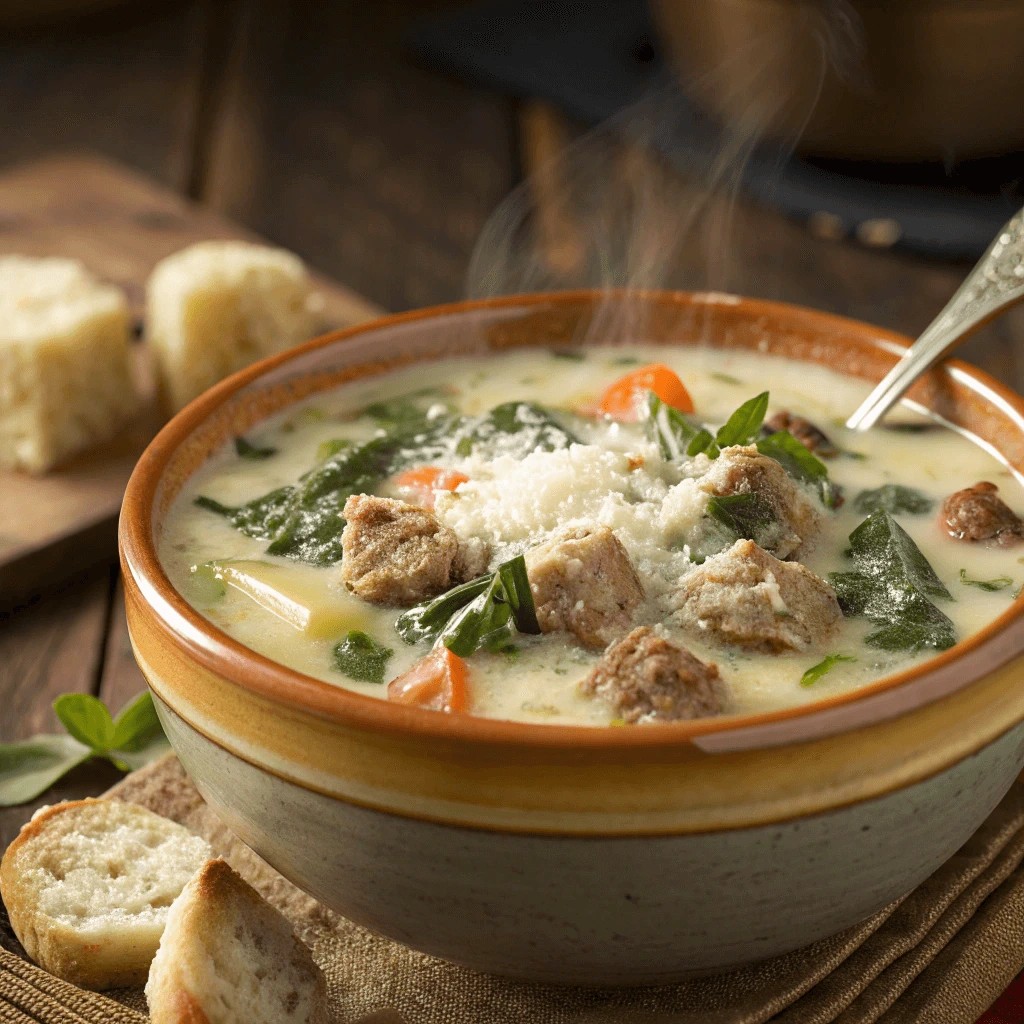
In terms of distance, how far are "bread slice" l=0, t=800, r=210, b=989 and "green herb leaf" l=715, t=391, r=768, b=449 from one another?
1.11m

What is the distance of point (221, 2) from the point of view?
736cm

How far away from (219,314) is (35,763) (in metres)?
1.64

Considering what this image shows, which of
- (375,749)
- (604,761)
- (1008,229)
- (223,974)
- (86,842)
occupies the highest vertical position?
(1008,229)

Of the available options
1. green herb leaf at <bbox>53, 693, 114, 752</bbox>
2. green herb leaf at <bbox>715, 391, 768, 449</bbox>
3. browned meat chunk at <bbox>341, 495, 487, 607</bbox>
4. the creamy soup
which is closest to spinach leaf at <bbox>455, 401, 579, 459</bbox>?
the creamy soup

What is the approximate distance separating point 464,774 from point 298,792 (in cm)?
25

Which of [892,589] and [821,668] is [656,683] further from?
[892,589]

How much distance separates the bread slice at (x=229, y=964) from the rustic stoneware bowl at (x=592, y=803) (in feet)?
0.29

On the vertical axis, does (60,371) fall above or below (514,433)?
below

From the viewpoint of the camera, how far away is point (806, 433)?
8.48ft

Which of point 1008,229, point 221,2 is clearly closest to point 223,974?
point 1008,229

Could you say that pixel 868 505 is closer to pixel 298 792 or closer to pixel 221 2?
pixel 298 792

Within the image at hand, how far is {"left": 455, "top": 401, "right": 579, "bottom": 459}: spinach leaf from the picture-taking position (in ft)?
8.32

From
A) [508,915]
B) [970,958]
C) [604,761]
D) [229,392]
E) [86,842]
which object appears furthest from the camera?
[229,392]

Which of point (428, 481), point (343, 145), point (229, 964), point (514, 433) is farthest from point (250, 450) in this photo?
point (343, 145)
